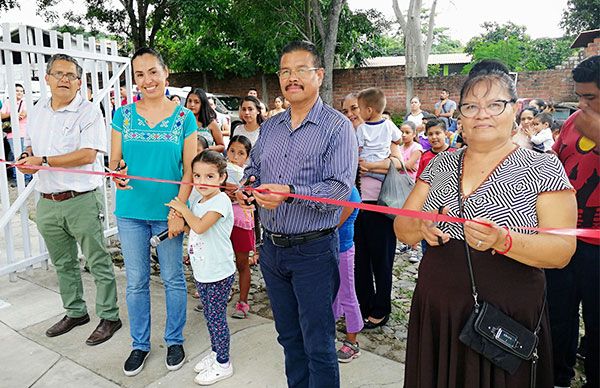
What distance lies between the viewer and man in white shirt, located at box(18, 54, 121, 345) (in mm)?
3316

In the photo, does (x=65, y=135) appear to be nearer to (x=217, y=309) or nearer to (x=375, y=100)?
(x=217, y=309)

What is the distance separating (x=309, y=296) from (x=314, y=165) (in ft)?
2.05

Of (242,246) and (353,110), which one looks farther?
(353,110)

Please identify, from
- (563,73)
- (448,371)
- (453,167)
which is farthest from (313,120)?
(563,73)

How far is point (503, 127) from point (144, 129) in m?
2.04

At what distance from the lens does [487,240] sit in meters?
1.63

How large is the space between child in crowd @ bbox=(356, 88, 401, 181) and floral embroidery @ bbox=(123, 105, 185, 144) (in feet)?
4.92

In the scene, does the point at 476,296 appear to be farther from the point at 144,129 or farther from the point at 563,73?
the point at 563,73

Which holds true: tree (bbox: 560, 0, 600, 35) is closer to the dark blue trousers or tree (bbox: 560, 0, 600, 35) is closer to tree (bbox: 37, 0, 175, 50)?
tree (bbox: 37, 0, 175, 50)

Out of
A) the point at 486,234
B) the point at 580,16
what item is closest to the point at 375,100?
the point at 486,234

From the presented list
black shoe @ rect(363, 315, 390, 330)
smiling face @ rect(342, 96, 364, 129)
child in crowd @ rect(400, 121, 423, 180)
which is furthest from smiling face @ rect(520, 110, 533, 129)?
black shoe @ rect(363, 315, 390, 330)

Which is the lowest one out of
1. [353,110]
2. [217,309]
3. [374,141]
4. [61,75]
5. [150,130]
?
[217,309]

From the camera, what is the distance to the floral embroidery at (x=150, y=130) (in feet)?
9.63

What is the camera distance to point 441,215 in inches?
69.6
